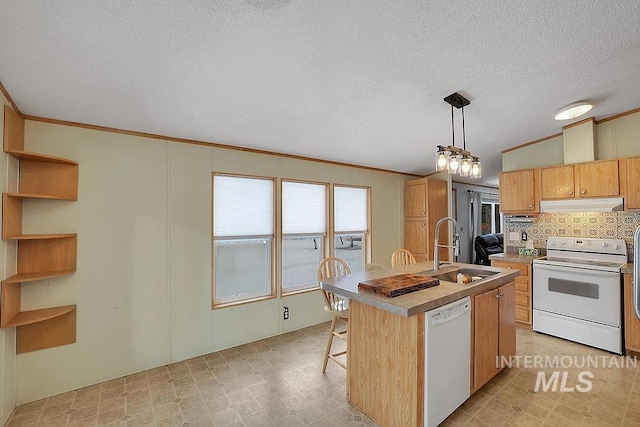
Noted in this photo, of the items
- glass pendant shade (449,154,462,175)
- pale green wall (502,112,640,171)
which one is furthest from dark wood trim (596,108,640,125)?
glass pendant shade (449,154,462,175)

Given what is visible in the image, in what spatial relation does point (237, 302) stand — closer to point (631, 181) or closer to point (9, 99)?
point (9, 99)

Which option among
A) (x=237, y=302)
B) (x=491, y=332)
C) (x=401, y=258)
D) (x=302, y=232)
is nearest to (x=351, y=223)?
(x=302, y=232)

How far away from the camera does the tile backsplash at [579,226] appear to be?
335 centimetres

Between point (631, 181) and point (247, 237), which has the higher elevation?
point (631, 181)

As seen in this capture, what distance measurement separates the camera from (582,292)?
3121 millimetres

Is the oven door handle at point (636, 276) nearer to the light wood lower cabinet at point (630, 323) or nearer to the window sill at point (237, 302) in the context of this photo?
the light wood lower cabinet at point (630, 323)

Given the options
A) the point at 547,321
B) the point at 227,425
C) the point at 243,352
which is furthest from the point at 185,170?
the point at 547,321

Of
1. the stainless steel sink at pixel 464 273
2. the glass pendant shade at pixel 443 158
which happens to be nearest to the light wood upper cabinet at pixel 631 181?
the stainless steel sink at pixel 464 273

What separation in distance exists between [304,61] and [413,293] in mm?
1761

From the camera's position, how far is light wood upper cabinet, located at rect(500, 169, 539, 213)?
12.6ft

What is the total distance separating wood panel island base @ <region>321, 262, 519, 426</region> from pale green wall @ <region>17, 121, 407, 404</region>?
1.60m

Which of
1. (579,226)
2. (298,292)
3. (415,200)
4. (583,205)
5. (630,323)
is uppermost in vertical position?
(415,200)

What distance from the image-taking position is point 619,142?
338 cm

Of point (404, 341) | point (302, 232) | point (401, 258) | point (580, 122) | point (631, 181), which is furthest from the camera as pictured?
point (302, 232)
